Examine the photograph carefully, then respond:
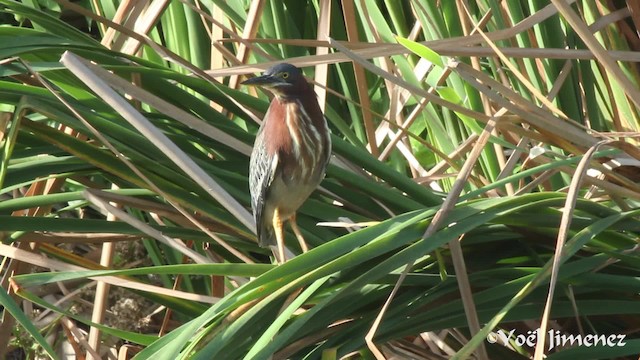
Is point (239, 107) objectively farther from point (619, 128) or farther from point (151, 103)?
point (619, 128)

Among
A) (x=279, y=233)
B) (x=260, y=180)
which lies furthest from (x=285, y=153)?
(x=279, y=233)

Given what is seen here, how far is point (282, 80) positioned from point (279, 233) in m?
0.41

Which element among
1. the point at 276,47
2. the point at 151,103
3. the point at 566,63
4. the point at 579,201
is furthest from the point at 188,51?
the point at 579,201

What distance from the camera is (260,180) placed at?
2504mm

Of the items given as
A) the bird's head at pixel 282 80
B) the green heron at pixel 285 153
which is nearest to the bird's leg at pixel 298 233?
the green heron at pixel 285 153

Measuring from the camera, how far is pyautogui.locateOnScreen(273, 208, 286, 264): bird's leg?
233 centimetres

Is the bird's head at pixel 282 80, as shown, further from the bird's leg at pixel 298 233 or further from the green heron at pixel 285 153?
the bird's leg at pixel 298 233

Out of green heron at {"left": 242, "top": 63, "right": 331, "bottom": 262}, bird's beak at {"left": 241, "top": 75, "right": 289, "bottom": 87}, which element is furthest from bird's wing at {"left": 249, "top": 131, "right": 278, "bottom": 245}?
bird's beak at {"left": 241, "top": 75, "right": 289, "bottom": 87}

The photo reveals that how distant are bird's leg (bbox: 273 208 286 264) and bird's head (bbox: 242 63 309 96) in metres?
0.32

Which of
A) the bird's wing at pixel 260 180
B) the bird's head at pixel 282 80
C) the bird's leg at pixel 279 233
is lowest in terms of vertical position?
the bird's leg at pixel 279 233

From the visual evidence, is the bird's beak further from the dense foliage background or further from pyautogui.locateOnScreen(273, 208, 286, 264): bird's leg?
pyautogui.locateOnScreen(273, 208, 286, 264): bird's leg

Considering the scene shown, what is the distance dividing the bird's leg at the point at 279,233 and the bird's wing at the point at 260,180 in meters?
0.03

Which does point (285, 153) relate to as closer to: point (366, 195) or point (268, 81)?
point (268, 81)

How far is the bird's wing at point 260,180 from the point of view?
2.39 metres
